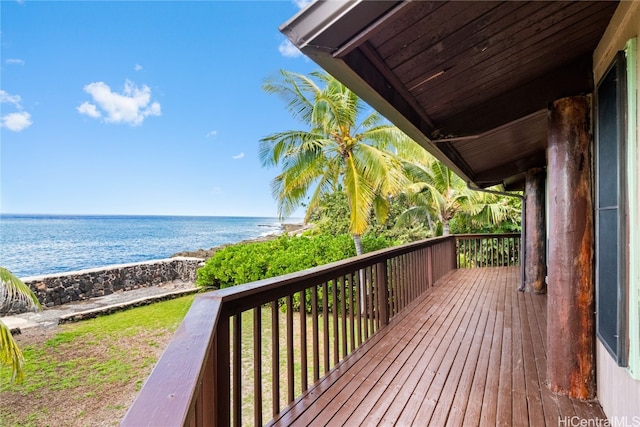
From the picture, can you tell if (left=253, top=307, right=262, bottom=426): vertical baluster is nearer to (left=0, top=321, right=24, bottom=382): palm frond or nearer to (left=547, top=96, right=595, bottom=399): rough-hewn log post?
(left=547, top=96, right=595, bottom=399): rough-hewn log post

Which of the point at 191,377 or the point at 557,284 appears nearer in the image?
the point at 191,377

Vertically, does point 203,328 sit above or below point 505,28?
below

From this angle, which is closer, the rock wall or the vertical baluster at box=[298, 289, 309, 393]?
the vertical baluster at box=[298, 289, 309, 393]

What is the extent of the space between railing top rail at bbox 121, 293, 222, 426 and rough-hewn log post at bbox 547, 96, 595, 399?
7.33 feet

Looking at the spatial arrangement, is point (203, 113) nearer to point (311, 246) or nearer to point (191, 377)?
point (311, 246)

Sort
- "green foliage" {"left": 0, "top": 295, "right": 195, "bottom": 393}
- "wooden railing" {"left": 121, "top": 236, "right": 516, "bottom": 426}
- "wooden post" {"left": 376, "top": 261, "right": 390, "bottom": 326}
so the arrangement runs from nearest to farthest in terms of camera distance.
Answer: "wooden railing" {"left": 121, "top": 236, "right": 516, "bottom": 426} → "wooden post" {"left": 376, "top": 261, "right": 390, "bottom": 326} → "green foliage" {"left": 0, "top": 295, "right": 195, "bottom": 393}

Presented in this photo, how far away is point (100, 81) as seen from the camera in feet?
147

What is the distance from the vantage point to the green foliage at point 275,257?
8.30 metres

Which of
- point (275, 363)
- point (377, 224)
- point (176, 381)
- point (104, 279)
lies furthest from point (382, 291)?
point (104, 279)

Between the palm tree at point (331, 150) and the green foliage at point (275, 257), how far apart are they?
671mm

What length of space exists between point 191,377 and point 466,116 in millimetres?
2858

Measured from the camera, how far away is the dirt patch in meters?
4.33

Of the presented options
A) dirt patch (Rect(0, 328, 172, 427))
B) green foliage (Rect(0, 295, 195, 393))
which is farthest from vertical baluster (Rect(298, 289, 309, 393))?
green foliage (Rect(0, 295, 195, 393))

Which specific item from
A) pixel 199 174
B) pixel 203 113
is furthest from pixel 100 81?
pixel 199 174
